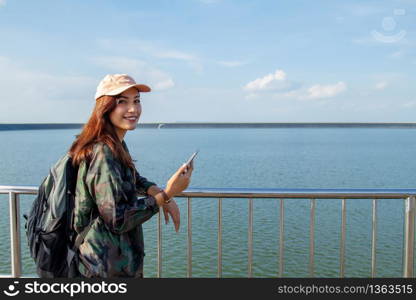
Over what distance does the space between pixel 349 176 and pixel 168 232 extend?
19.0 meters

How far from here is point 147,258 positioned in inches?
371

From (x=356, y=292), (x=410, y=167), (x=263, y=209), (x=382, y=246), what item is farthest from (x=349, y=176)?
(x=356, y=292)

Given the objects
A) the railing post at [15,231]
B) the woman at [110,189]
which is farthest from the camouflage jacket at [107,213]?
the railing post at [15,231]

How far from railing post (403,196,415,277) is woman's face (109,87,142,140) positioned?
2.35 metres

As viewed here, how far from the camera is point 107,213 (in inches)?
70.1

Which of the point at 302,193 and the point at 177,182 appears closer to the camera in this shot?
the point at 177,182

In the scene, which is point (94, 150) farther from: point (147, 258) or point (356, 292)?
point (147, 258)

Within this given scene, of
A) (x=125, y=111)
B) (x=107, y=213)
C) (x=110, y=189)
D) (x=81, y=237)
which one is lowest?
(x=81, y=237)

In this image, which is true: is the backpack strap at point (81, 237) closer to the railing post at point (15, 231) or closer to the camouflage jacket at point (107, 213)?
the camouflage jacket at point (107, 213)

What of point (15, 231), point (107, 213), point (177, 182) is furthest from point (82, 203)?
point (15, 231)

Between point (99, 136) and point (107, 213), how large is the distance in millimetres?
368

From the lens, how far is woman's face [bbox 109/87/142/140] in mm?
1934

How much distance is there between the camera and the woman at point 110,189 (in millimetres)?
1782

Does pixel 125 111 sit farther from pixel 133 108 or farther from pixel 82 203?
pixel 82 203
